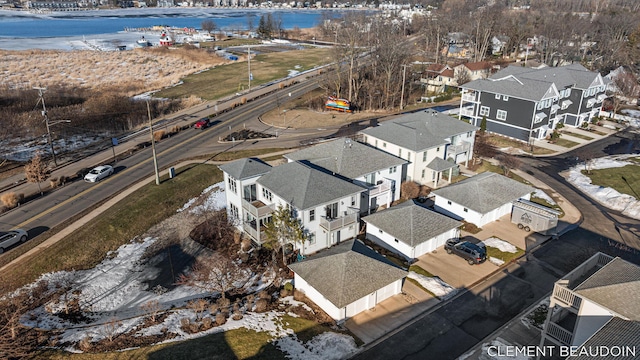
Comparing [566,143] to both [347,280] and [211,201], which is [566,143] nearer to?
[347,280]

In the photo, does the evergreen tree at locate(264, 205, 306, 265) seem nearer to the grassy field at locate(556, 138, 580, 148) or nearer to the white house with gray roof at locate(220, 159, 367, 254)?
the white house with gray roof at locate(220, 159, 367, 254)

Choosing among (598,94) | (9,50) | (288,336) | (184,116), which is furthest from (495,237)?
(9,50)

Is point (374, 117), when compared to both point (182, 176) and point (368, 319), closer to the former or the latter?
point (182, 176)

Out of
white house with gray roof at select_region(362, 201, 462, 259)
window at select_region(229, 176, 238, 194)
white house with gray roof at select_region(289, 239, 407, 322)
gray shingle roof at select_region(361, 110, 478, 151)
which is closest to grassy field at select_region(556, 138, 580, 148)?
gray shingle roof at select_region(361, 110, 478, 151)

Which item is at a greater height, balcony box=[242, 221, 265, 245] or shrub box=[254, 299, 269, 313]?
balcony box=[242, 221, 265, 245]

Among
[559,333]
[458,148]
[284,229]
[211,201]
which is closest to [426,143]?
[458,148]
